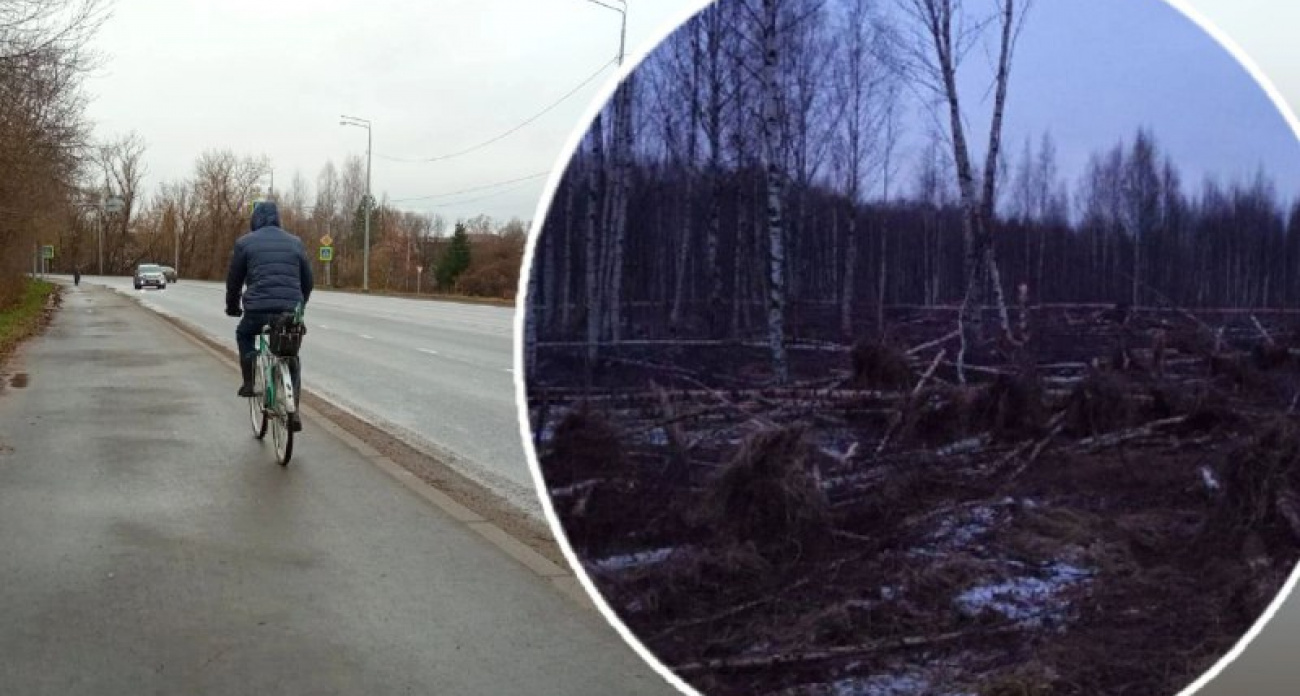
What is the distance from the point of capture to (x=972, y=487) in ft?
3.92

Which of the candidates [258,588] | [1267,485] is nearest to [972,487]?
[1267,485]

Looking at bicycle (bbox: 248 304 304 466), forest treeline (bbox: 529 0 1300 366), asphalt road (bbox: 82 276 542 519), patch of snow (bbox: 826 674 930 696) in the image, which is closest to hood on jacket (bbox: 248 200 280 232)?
bicycle (bbox: 248 304 304 466)

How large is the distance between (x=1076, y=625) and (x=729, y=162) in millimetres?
634

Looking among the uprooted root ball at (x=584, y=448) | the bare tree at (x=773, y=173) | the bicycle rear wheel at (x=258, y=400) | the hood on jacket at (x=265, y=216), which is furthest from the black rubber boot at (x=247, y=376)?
the bare tree at (x=773, y=173)

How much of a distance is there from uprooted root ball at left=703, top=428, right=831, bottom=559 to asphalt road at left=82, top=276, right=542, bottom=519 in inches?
40.0

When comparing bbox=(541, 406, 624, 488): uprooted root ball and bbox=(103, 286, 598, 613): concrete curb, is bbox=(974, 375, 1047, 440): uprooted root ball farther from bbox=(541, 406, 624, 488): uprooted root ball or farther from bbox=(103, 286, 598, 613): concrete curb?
bbox=(103, 286, 598, 613): concrete curb

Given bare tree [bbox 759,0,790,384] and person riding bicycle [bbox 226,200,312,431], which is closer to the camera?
bare tree [bbox 759,0,790,384]

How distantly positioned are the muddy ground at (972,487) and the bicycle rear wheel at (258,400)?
8.31m

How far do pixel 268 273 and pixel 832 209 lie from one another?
7.79 metres

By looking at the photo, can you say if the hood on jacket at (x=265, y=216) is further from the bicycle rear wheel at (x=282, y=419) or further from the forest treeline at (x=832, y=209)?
the forest treeline at (x=832, y=209)

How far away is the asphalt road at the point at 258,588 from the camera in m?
4.10

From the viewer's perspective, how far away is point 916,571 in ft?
3.95

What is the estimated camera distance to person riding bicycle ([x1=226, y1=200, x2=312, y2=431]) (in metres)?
8.30

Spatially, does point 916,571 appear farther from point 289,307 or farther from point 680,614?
point 289,307
